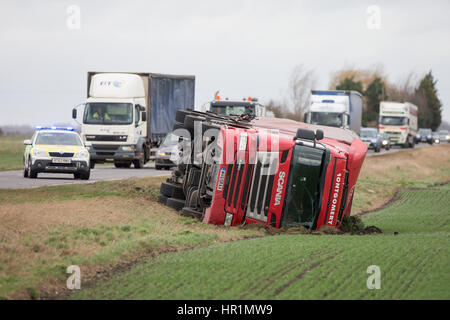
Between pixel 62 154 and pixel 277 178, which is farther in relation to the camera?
pixel 62 154

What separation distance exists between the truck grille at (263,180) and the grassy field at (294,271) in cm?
106

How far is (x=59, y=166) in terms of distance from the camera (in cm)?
2652

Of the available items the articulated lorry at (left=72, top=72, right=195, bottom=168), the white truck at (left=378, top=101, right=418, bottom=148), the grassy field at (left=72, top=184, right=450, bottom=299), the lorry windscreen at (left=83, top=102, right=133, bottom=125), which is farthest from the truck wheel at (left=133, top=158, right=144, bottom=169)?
the white truck at (left=378, top=101, right=418, bottom=148)

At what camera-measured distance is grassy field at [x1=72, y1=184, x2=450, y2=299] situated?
8.66 m

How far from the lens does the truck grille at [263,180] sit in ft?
46.3

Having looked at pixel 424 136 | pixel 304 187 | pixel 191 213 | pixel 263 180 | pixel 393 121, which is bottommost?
pixel 424 136

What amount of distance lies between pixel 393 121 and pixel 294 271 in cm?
7020

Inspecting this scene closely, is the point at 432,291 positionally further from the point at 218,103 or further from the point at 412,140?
the point at 412,140

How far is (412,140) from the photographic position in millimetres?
82500

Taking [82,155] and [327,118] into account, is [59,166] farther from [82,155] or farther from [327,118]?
[327,118]

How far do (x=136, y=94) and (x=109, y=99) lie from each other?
1.51 m

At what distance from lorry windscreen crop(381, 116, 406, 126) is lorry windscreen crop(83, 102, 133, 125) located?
156ft

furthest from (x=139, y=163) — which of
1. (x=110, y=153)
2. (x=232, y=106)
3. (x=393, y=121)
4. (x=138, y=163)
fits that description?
(x=393, y=121)
